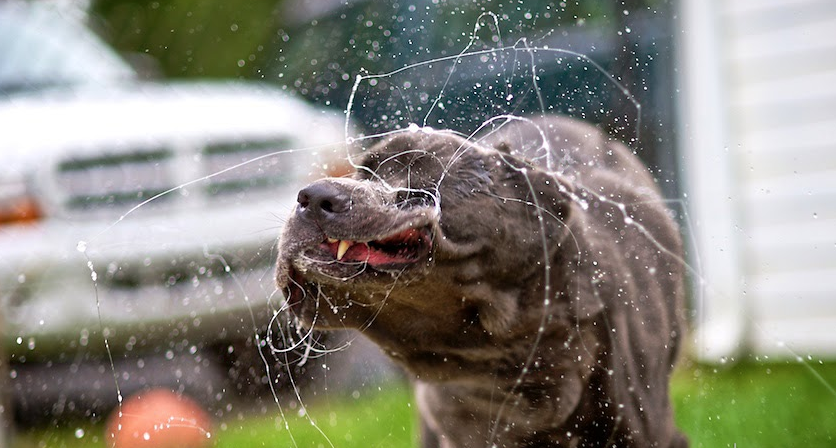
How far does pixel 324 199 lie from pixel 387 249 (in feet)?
0.49

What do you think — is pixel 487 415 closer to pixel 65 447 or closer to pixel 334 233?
pixel 334 233

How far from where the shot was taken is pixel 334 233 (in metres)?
1.54

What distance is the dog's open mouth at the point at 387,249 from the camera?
62.2 inches

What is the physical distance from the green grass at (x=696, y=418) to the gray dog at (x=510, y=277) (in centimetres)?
10

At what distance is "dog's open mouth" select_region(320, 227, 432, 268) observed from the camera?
62.2 inches

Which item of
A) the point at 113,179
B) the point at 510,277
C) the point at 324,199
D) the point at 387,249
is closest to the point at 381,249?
the point at 387,249

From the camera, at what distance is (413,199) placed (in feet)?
5.40

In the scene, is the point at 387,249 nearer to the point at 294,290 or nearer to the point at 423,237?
the point at 423,237

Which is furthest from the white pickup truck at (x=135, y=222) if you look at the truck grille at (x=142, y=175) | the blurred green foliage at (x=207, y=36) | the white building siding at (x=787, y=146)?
the white building siding at (x=787, y=146)

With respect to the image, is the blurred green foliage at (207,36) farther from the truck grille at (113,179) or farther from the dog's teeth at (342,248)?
the dog's teeth at (342,248)

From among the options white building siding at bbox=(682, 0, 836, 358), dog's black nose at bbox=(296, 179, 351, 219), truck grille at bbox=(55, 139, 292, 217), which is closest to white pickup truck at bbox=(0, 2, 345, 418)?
truck grille at bbox=(55, 139, 292, 217)

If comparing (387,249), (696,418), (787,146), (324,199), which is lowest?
(787,146)

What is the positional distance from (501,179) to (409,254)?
0.82 feet

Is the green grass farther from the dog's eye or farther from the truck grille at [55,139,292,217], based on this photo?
the truck grille at [55,139,292,217]
